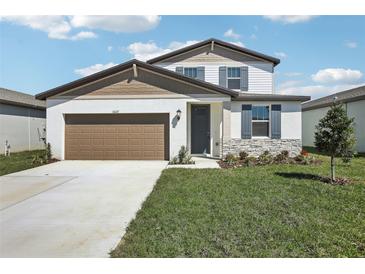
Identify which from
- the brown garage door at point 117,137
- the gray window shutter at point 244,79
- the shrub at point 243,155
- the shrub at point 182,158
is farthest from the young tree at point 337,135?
the gray window shutter at point 244,79

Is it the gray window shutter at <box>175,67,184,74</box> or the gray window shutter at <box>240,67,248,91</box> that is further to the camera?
the gray window shutter at <box>175,67,184,74</box>

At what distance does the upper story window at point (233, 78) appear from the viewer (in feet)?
59.8

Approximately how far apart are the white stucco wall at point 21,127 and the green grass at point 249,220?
13490 mm

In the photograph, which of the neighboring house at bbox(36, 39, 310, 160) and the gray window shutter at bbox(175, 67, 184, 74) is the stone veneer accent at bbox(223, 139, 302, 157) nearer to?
the neighboring house at bbox(36, 39, 310, 160)

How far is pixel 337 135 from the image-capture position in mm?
8742

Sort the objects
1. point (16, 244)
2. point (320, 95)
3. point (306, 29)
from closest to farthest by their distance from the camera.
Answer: point (16, 244), point (306, 29), point (320, 95)

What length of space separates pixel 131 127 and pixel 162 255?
35.4 feet

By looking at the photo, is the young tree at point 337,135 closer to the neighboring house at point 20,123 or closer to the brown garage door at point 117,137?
the brown garage door at point 117,137

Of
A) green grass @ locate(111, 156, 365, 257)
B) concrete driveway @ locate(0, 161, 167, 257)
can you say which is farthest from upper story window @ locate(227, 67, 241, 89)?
green grass @ locate(111, 156, 365, 257)

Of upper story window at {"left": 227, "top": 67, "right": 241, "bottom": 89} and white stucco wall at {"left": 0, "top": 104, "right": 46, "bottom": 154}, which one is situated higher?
upper story window at {"left": 227, "top": 67, "right": 241, "bottom": 89}

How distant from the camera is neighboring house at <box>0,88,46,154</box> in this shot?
17859 millimetres

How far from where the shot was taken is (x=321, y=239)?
4.54 meters
